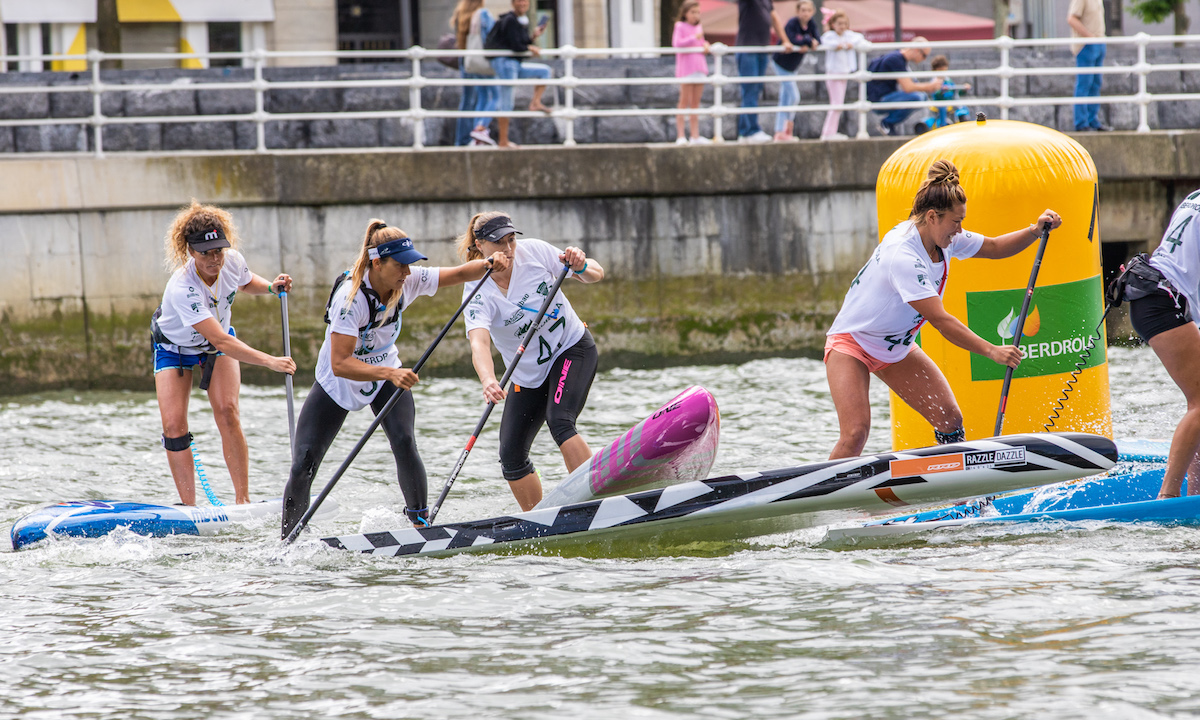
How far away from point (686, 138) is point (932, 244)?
776cm

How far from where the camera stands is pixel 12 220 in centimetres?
1251

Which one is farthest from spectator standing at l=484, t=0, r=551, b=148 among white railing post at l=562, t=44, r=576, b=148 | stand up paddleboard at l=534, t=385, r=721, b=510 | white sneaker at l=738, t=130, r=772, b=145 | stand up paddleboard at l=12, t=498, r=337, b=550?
stand up paddleboard at l=534, t=385, r=721, b=510

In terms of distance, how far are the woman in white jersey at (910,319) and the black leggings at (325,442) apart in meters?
2.06

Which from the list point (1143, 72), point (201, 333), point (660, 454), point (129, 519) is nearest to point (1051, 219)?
point (660, 454)

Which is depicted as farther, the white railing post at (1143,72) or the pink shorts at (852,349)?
the white railing post at (1143,72)

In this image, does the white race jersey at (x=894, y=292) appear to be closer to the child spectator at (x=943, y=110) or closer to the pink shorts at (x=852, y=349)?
the pink shorts at (x=852, y=349)

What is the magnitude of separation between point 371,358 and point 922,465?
264 cm

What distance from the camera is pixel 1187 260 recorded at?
593 cm

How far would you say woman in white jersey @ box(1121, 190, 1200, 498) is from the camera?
5938 millimetres

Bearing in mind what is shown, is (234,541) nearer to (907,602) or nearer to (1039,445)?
(907,602)

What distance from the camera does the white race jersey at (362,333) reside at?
6133mm

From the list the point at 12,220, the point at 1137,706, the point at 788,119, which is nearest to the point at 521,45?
the point at 788,119

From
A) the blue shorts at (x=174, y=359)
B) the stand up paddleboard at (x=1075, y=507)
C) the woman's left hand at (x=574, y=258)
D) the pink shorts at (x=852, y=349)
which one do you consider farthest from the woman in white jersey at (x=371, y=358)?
the stand up paddleboard at (x=1075, y=507)

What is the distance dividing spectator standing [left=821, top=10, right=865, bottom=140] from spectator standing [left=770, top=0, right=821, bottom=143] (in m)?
0.18
